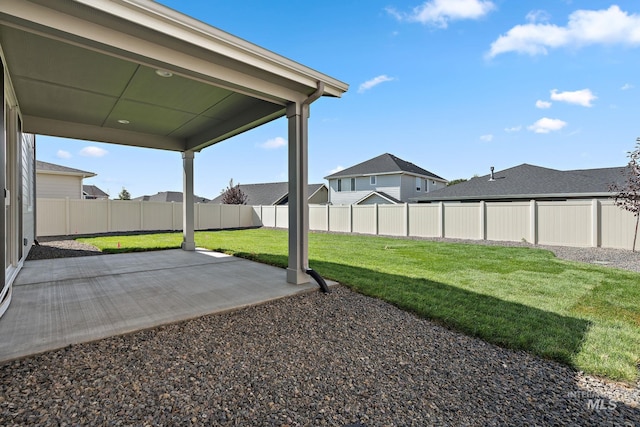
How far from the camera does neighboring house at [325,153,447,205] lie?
21.7m

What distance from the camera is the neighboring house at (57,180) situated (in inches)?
577

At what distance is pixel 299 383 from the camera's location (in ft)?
7.20

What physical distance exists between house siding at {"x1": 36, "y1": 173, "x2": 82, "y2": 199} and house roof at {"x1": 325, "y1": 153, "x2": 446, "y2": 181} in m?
16.0

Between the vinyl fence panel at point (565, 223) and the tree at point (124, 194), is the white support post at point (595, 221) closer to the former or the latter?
the vinyl fence panel at point (565, 223)

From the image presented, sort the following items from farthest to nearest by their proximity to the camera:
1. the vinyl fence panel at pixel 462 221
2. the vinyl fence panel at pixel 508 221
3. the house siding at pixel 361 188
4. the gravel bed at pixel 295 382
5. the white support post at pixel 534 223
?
the house siding at pixel 361 188
the vinyl fence panel at pixel 462 221
the vinyl fence panel at pixel 508 221
the white support post at pixel 534 223
the gravel bed at pixel 295 382

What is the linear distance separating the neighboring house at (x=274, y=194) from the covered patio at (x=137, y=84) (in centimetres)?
1972

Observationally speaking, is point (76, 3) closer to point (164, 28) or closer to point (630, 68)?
point (164, 28)

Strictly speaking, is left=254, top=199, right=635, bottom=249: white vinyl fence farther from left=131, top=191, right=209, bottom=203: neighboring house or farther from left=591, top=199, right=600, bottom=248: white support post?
left=131, top=191, right=209, bottom=203: neighboring house

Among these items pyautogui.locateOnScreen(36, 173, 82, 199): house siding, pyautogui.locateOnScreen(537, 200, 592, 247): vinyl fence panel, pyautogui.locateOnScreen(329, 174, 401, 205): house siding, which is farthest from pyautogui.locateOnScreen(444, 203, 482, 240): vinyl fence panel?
pyautogui.locateOnScreen(36, 173, 82, 199): house siding

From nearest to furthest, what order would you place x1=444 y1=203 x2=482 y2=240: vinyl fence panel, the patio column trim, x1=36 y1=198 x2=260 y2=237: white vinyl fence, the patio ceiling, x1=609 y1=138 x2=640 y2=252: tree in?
the patio ceiling < the patio column trim < x1=609 y1=138 x2=640 y2=252: tree < x1=444 y1=203 x2=482 y2=240: vinyl fence panel < x1=36 y1=198 x2=260 y2=237: white vinyl fence

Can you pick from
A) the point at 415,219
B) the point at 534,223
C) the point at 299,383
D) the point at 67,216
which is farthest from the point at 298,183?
the point at 67,216

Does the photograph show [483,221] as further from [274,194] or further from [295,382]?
[274,194]

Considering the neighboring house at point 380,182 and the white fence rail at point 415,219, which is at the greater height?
the neighboring house at point 380,182

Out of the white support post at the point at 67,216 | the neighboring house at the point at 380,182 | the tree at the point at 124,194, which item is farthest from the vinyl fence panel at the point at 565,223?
the tree at the point at 124,194
